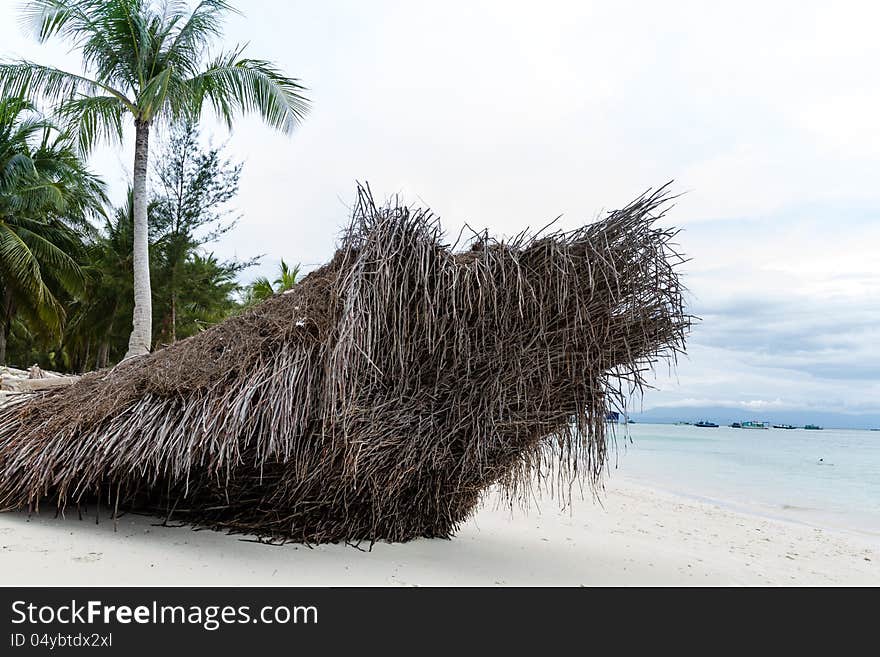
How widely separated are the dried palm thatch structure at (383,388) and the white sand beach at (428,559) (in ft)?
0.95

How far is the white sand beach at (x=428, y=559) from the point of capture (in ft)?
11.7

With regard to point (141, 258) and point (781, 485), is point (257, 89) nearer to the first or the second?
point (141, 258)

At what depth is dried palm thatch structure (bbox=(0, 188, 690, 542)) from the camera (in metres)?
3.96

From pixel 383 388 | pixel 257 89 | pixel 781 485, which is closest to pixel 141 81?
pixel 257 89

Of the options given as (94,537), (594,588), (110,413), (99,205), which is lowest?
(594,588)

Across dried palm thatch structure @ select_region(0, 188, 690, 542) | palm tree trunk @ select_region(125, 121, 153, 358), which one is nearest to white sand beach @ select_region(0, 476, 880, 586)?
dried palm thatch structure @ select_region(0, 188, 690, 542)

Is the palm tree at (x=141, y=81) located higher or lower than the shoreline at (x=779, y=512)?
higher

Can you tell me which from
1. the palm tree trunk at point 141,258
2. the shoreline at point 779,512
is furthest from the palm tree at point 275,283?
the shoreline at point 779,512

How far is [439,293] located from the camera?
407cm

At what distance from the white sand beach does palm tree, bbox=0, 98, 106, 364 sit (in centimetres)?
1762

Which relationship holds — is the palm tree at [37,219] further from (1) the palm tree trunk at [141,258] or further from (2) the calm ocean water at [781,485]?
(2) the calm ocean water at [781,485]
